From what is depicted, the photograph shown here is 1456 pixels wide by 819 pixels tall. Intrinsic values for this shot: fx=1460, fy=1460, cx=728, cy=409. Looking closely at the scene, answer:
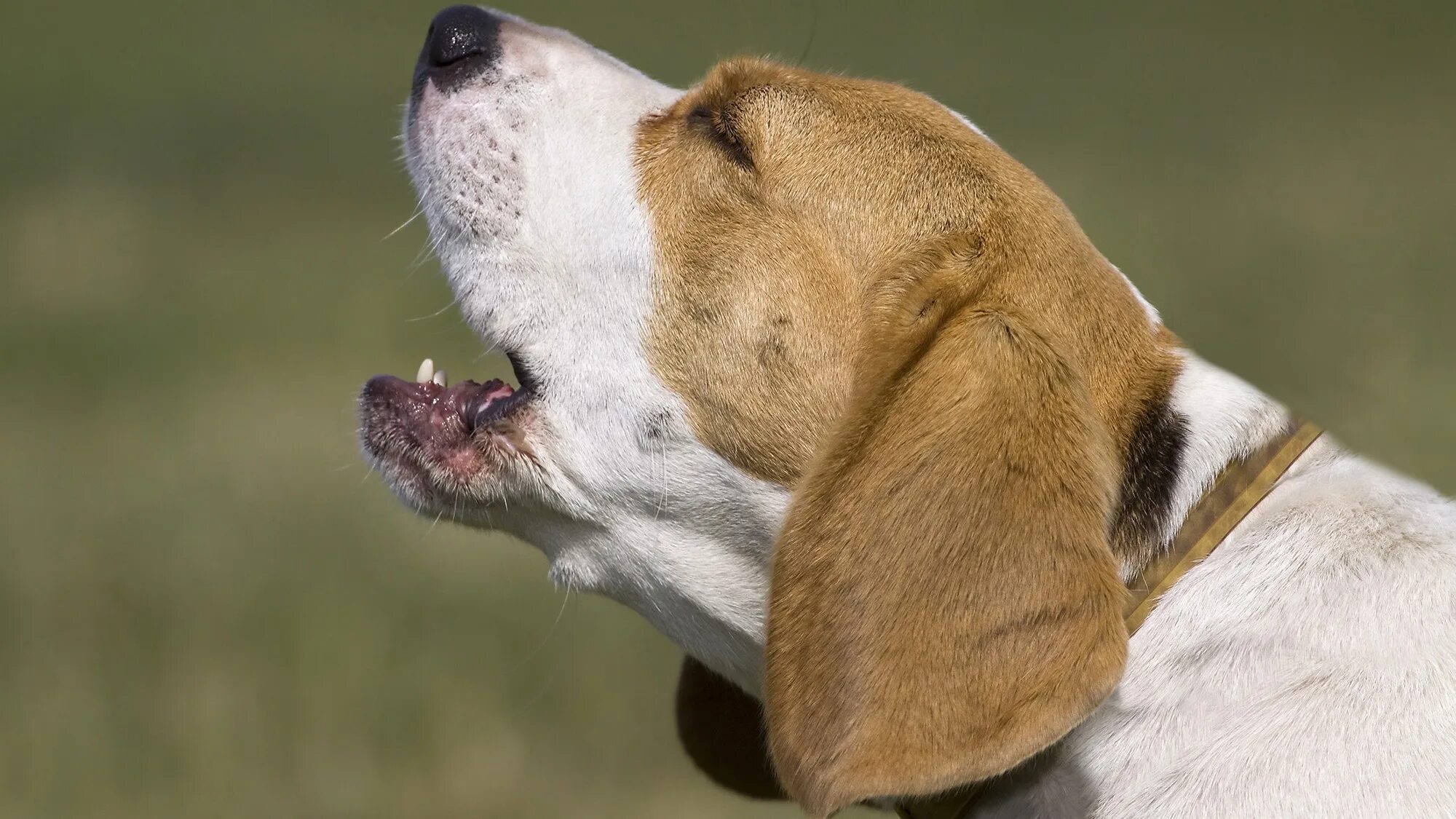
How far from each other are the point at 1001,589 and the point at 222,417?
17.8 feet

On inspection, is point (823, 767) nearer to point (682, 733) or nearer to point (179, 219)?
point (682, 733)

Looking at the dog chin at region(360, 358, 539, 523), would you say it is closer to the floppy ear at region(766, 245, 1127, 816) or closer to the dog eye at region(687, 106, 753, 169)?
the dog eye at region(687, 106, 753, 169)

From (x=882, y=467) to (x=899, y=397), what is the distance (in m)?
0.13

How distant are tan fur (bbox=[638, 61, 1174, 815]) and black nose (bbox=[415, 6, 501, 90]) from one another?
0.44 meters

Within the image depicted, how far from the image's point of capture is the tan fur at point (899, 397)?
2.21 m

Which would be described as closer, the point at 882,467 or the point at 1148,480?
the point at 882,467

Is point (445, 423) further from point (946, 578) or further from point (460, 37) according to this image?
point (946, 578)

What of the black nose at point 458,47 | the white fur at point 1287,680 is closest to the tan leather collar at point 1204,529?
the white fur at point 1287,680

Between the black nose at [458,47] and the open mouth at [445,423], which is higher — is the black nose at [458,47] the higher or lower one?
the higher one

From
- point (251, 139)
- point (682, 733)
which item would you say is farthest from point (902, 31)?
point (682, 733)

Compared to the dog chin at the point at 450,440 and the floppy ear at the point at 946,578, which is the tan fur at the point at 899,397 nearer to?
the floppy ear at the point at 946,578

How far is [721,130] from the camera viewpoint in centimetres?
309

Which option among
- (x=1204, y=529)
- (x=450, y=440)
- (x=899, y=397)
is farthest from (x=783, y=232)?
(x=1204, y=529)

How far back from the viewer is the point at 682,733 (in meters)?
3.51
